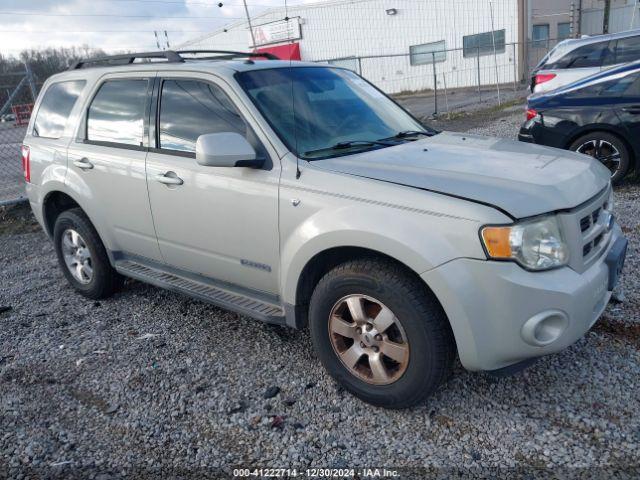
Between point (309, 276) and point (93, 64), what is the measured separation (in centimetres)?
322

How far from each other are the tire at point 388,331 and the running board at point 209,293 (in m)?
0.36

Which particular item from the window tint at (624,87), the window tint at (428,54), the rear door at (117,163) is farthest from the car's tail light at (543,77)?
the window tint at (428,54)

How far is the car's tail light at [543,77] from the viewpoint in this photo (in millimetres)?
9984

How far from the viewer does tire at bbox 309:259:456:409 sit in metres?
2.69

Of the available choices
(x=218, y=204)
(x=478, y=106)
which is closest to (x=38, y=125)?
(x=218, y=204)

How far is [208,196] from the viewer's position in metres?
3.48

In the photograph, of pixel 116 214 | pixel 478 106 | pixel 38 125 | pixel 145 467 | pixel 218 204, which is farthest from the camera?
pixel 478 106

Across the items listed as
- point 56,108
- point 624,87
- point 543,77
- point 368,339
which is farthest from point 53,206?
point 543,77

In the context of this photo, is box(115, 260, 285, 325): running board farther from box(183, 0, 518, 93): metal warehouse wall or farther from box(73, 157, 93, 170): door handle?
box(183, 0, 518, 93): metal warehouse wall

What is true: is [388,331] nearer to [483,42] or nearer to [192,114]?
[192,114]

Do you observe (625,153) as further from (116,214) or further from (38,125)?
(38,125)

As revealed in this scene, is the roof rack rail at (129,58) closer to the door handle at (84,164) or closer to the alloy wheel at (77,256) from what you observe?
the door handle at (84,164)

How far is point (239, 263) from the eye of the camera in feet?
11.4

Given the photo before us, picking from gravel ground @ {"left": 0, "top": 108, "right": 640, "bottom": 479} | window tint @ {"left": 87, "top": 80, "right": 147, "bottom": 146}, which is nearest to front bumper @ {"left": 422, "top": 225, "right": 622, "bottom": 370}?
gravel ground @ {"left": 0, "top": 108, "right": 640, "bottom": 479}
